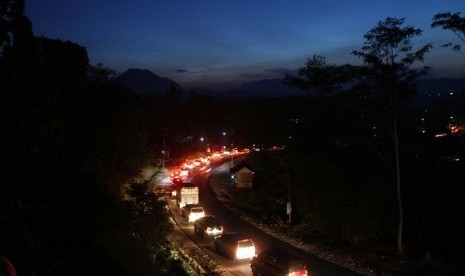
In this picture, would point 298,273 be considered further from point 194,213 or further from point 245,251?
point 194,213

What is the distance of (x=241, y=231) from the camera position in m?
31.5

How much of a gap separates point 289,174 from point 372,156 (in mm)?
6858

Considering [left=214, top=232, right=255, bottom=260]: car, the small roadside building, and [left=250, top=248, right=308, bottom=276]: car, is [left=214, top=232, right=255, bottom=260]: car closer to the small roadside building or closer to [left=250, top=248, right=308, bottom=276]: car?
[left=250, top=248, right=308, bottom=276]: car

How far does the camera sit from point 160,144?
85.2 m

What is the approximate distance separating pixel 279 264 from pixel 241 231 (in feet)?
41.8

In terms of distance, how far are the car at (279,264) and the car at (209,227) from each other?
312 inches

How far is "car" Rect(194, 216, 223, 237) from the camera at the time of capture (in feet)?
93.0

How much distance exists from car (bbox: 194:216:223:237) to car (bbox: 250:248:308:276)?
7.93m

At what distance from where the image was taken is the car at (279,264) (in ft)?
60.9

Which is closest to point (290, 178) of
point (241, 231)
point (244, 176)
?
point (241, 231)

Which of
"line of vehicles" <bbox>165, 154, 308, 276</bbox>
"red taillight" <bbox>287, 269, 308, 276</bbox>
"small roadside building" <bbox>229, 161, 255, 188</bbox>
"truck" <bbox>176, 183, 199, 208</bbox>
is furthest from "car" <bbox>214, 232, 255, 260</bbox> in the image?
"small roadside building" <bbox>229, 161, 255, 188</bbox>

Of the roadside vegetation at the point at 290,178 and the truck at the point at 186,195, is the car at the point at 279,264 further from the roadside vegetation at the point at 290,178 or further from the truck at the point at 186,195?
the truck at the point at 186,195

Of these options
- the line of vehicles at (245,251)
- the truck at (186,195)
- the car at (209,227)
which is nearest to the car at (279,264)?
the line of vehicles at (245,251)

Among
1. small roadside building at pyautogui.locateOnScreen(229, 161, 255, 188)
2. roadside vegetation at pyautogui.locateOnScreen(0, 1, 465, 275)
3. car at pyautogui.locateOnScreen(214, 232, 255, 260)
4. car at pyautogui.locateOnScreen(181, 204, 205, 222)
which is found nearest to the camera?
roadside vegetation at pyautogui.locateOnScreen(0, 1, 465, 275)
